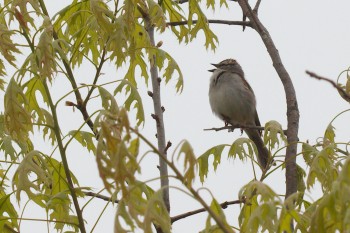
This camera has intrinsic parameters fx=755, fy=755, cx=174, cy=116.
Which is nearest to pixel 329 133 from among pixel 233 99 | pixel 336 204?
pixel 336 204

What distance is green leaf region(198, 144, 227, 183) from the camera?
5578 millimetres

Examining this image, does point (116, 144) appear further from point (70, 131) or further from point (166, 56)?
point (166, 56)

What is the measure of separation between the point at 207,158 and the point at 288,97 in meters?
0.79

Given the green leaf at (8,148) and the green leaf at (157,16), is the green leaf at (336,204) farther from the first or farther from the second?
the green leaf at (8,148)

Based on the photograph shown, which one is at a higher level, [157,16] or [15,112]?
[157,16]

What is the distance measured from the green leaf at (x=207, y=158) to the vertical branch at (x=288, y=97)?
1.97 feet

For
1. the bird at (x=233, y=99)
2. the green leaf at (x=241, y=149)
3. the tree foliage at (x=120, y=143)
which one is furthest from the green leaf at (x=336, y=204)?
the bird at (x=233, y=99)

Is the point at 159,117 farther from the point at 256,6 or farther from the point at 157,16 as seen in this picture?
the point at 256,6

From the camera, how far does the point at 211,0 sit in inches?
244

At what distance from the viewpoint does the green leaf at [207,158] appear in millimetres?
5578

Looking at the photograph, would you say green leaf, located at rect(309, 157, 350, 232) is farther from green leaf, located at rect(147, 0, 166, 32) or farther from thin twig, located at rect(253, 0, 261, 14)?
thin twig, located at rect(253, 0, 261, 14)

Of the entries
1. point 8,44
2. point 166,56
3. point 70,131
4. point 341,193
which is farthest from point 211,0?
point 341,193

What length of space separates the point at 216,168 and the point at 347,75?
1.25 m

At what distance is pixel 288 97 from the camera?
5.32 metres
